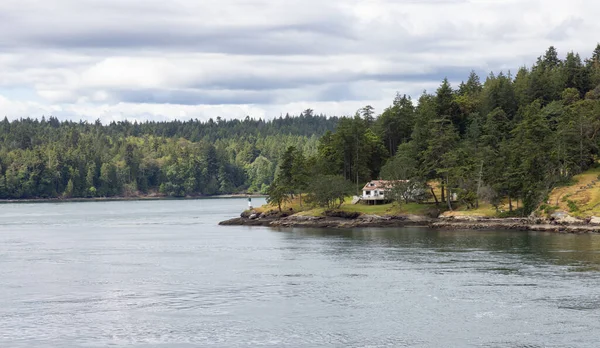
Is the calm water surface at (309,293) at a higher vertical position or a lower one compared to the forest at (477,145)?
lower

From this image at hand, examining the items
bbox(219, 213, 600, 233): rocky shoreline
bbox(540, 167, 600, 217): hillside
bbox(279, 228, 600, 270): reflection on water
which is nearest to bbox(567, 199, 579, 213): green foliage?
bbox(540, 167, 600, 217): hillside

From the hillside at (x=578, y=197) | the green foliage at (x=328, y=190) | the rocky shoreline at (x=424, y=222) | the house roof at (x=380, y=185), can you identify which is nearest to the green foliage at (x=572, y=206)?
the hillside at (x=578, y=197)

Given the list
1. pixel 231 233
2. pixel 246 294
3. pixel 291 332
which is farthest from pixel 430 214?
pixel 291 332

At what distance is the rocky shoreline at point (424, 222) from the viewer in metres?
117

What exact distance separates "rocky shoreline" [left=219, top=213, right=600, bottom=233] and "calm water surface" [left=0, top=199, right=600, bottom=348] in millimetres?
7485

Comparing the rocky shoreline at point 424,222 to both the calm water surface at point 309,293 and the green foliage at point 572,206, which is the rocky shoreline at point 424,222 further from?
the calm water surface at point 309,293

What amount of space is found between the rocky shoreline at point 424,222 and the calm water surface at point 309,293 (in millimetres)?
7485

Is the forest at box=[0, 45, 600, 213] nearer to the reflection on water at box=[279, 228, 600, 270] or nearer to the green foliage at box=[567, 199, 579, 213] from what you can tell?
the green foliage at box=[567, 199, 579, 213]

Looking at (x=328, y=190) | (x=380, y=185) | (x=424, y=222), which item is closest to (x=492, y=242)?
(x=424, y=222)

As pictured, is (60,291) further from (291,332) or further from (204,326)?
(291,332)

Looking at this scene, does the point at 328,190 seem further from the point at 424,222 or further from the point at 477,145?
the point at 477,145

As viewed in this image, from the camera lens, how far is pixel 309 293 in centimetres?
6656

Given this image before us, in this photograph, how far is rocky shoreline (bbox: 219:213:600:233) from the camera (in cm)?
11675

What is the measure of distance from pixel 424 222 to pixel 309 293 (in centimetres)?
7102
